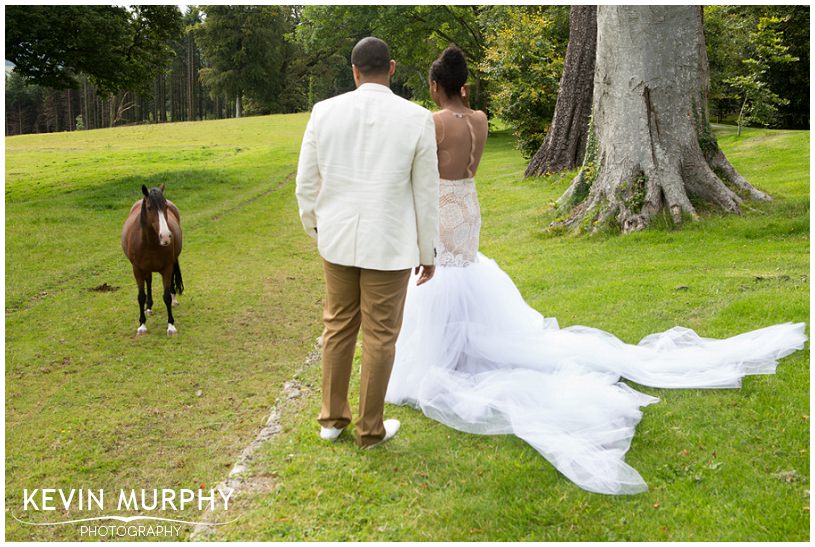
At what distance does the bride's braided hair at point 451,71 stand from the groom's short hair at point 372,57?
0.81 metres

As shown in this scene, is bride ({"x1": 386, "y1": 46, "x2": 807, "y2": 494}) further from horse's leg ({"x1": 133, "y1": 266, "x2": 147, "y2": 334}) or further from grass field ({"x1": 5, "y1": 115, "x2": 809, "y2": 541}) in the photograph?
horse's leg ({"x1": 133, "y1": 266, "x2": 147, "y2": 334})

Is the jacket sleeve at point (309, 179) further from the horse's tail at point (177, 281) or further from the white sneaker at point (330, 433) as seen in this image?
the horse's tail at point (177, 281)

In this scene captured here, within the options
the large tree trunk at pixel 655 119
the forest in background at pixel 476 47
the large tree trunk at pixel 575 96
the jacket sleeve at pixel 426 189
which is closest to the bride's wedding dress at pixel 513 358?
the jacket sleeve at pixel 426 189

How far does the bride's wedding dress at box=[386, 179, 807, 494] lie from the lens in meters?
5.04

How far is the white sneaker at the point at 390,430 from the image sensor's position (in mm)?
4937

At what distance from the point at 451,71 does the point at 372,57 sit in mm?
982

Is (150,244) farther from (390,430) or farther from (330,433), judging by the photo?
(390,430)

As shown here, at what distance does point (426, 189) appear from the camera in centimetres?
457

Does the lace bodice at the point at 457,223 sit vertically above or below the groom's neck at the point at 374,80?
below

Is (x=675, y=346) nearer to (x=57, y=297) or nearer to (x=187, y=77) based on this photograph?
(x=57, y=297)

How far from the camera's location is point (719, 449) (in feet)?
14.8

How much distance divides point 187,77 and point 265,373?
77.6m

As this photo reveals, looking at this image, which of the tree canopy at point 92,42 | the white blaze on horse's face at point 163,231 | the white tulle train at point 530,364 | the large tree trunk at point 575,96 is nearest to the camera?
the white tulle train at point 530,364

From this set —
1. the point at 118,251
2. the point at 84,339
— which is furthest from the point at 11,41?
the point at 84,339
